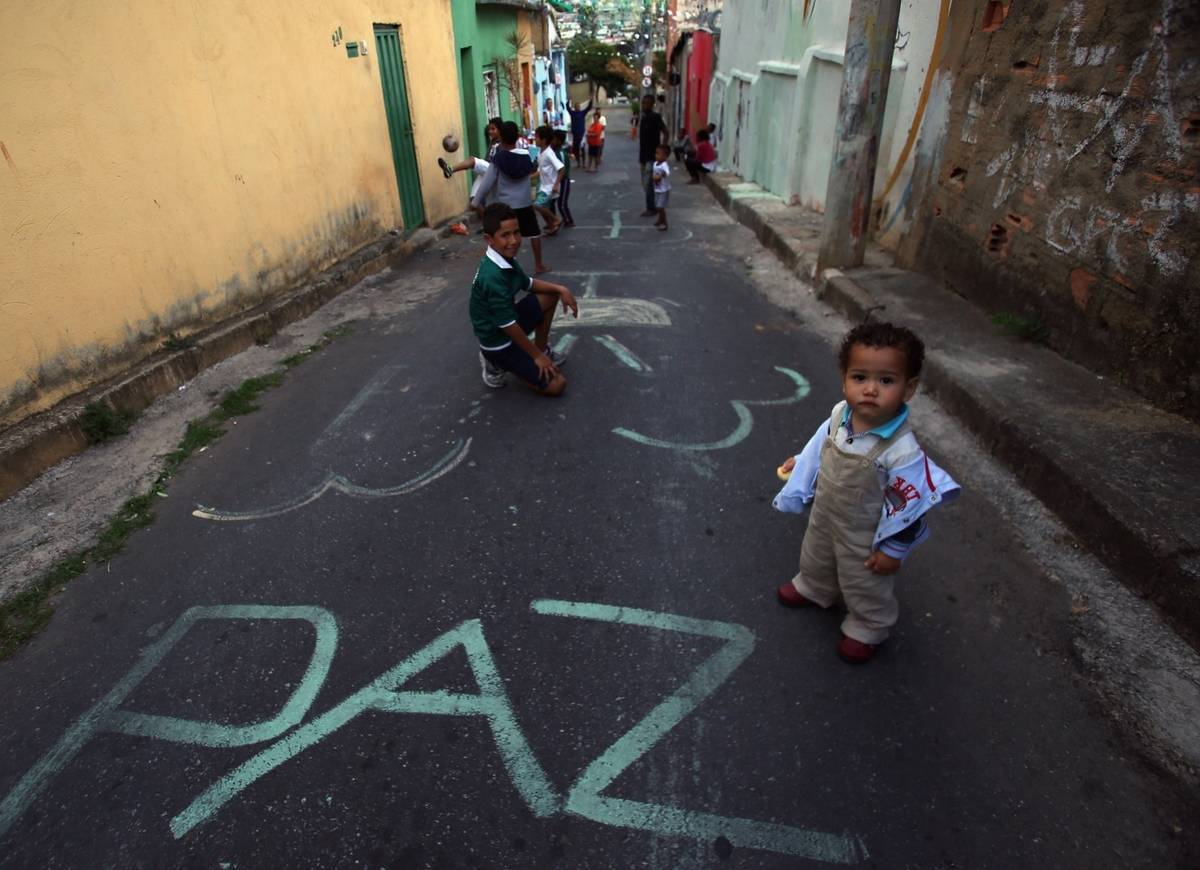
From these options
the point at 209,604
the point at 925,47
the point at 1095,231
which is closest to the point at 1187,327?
the point at 1095,231

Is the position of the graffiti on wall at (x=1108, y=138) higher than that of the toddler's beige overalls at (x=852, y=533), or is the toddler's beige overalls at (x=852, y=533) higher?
the graffiti on wall at (x=1108, y=138)

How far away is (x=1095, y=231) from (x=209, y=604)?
4948 mm

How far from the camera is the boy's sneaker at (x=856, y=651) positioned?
2.45 m

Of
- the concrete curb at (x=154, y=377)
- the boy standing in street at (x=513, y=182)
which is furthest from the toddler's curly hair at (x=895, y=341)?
the boy standing in street at (x=513, y=182)

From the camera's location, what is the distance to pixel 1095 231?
13.4ft

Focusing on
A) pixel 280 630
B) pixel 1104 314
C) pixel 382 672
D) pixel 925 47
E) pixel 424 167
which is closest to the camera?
pixel 382 672

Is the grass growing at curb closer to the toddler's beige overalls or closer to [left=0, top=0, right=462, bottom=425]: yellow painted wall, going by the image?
[left=0, top=0, right=462, bottom=425]: yellow painted wall

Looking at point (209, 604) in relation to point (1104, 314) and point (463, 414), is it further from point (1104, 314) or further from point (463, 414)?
point (1104, 314)

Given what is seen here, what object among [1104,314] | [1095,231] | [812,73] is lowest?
[1104,314]

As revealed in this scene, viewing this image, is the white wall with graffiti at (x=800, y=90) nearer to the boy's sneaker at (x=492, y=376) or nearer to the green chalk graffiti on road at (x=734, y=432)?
the green chalk graffiti on road at (x=734, y=432)

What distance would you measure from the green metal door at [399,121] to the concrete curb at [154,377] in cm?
210

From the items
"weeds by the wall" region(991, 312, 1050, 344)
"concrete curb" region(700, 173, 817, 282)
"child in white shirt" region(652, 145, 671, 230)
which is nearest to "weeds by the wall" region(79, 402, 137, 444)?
"weeds by the wall" region(991, 312, 1050, 344)

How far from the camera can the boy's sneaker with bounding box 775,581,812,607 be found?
2.73 meters

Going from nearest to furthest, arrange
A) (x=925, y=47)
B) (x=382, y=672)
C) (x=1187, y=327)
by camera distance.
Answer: (x=382, y=672), (x=1187, y=327), (x=925, y=47)
